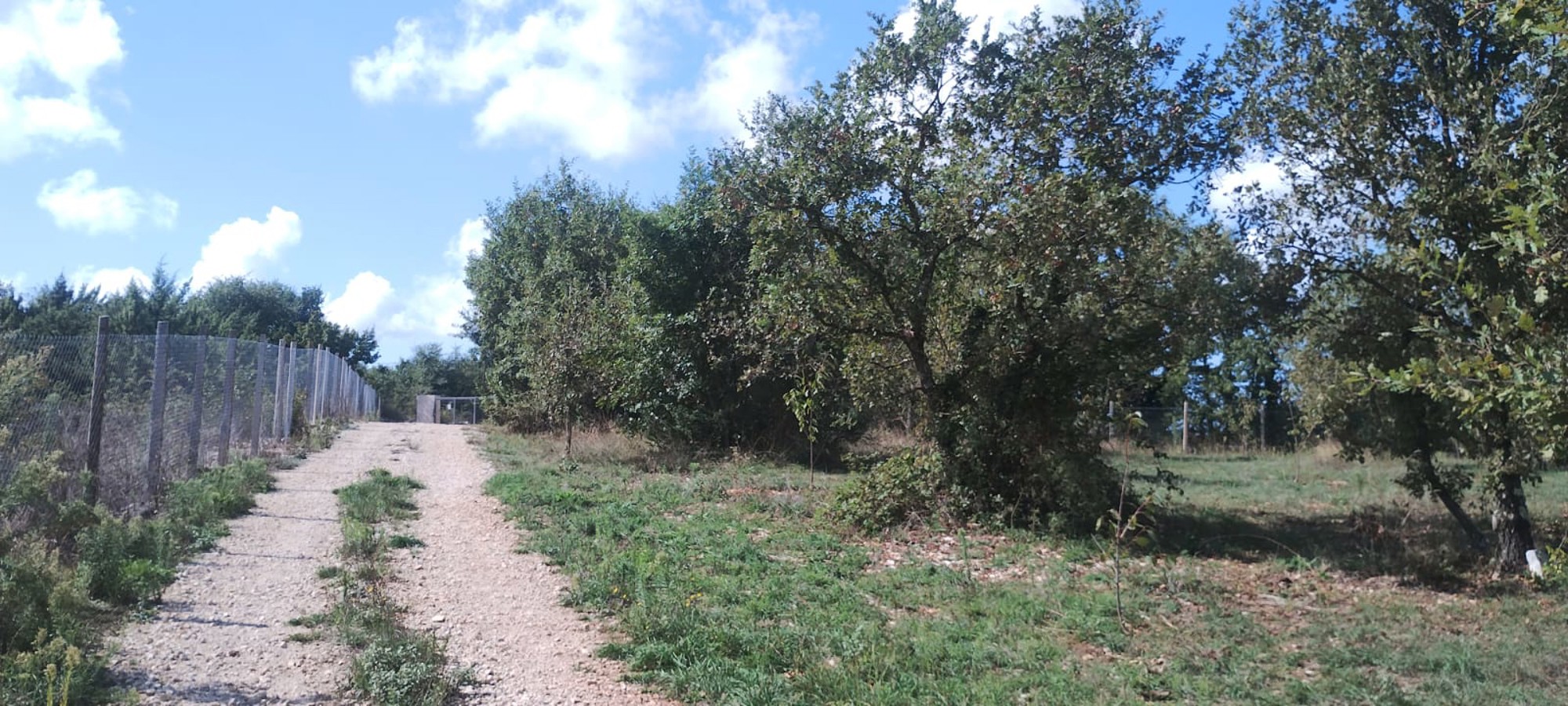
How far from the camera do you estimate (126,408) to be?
31.3 ft

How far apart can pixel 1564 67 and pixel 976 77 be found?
19.9 ft

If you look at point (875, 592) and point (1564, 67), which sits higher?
point (1564, 67)

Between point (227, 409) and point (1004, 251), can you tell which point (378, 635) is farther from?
point (227, 409)

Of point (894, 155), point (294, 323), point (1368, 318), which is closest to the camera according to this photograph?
point (1368, 318)

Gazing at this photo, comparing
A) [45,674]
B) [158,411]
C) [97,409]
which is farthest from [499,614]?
[158,411]

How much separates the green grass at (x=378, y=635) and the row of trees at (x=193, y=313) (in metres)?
3.30

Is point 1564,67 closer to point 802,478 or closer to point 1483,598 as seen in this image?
point 1483,598

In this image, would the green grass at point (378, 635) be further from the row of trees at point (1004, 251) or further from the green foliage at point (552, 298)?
the green foliage at point (552, 298)

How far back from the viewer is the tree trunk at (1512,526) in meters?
9.58

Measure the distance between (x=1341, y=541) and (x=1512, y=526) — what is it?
81.3 inches

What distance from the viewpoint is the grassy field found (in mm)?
5918

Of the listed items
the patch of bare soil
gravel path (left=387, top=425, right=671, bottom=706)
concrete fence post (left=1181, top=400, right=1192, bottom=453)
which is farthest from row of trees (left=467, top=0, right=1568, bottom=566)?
concrete fence post (left=1181, top=400, right=1192, bottom=453)

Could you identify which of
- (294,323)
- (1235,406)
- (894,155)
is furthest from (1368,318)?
(294,323)

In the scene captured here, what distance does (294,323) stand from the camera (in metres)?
55.6
